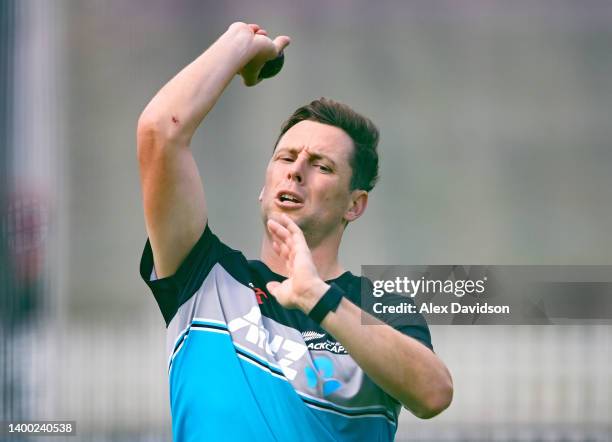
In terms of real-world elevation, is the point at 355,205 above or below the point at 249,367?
above

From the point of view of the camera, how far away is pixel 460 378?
2787mm

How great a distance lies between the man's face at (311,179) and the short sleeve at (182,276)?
162mm

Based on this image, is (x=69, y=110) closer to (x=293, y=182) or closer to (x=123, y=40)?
(x=123, y=40)

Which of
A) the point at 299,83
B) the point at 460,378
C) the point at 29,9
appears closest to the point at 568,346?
the point at 460,378

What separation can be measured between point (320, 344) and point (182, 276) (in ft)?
0.95

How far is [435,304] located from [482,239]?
0.83 metres

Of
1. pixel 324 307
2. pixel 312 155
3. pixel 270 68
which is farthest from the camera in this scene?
pixel 312 155

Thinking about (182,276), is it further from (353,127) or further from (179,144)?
(353,127)

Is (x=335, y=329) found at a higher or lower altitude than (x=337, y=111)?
lower

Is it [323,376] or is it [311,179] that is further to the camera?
[311,179]

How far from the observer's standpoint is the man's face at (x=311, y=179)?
66.7 inches

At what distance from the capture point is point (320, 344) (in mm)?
1604

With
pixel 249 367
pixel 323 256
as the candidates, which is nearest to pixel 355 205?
pixel 323 256

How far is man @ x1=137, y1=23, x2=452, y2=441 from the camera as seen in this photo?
1.42 m
